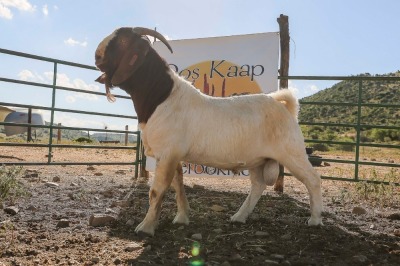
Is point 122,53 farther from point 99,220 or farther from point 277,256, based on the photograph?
point 277,256

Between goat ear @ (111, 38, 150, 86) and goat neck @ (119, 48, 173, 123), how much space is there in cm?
6

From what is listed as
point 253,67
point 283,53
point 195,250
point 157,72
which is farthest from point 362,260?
point 283,53

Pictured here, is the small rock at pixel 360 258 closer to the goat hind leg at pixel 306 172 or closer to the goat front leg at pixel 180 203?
the goat hind leg at pixel 306 172

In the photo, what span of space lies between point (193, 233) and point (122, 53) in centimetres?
170

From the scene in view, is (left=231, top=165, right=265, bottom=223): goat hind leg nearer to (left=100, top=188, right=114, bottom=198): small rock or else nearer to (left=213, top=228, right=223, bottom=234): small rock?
(left=213, top=228, right=223, bottom=234): small rock

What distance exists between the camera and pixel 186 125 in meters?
3.55

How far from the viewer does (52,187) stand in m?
5.62

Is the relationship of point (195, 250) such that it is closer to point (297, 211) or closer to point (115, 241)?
point (115, 241)

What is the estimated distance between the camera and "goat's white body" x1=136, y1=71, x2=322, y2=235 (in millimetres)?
3430

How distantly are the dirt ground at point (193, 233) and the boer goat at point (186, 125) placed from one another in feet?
1.01

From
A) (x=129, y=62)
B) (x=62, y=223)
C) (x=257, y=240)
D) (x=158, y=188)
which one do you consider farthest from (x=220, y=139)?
(x=62, y=223)

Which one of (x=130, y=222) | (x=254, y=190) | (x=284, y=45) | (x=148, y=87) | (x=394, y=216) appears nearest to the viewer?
(x=148, y=87)

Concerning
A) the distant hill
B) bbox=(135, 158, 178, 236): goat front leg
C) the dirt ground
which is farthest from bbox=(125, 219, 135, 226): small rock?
the distant hill

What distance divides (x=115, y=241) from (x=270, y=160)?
167cm
